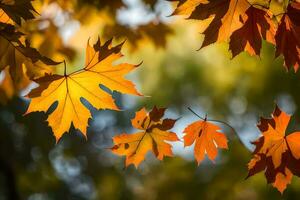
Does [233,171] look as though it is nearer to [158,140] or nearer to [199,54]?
[199,54]

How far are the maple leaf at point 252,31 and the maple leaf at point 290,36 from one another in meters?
0.04

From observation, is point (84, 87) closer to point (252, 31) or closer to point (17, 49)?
point (17, 49)

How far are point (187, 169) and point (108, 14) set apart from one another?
2795mm

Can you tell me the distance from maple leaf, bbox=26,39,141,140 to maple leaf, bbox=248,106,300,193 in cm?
39

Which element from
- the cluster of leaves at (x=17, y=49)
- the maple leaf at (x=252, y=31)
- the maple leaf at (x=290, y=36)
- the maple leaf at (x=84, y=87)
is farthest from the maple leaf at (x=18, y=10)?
the maple leaf at (x=290, y=36)

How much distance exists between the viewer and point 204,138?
48.8 inches

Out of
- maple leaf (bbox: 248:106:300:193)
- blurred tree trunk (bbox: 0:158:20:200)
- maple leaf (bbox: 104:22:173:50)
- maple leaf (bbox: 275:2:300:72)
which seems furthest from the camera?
blurred tree trunk (bbox: 0:158:20:200)

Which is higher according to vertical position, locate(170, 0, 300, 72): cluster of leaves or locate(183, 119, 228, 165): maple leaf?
locate(170, 0, 300, 72): cluster of leaves

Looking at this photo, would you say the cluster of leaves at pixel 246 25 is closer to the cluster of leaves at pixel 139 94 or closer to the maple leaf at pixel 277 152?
the cluster of leaves at pixel 139 94

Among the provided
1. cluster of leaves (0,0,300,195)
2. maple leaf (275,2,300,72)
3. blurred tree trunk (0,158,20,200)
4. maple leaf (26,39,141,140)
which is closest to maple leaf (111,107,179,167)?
cluster of leaves (0,0,300,195)

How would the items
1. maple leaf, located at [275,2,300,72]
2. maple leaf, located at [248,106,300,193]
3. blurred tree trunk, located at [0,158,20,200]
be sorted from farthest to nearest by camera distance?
blurred tree trunk, located at [0,158,20,200] < maple leaf, located at [248,106,300,193] < maple leaf, located at [275,2,300,72]

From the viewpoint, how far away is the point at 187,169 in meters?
4.49

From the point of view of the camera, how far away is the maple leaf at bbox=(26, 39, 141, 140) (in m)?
1.08

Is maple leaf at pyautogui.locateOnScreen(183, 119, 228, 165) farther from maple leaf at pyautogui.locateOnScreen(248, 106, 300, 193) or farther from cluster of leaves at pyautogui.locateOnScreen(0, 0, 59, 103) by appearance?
cluster of leaves at pyautogui.locateOnScreen(0, 0, 59, 103)
